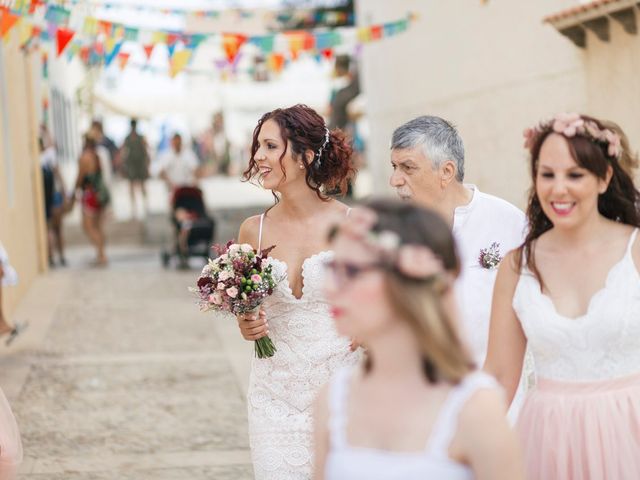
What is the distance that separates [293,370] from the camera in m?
4.66

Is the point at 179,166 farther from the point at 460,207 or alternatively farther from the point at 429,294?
the point at 429,294

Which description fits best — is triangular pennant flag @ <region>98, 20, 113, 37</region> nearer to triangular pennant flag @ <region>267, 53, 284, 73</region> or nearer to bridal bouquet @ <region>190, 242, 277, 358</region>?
triangular pennant flag @ <region>267, 53, 284, 73</region>

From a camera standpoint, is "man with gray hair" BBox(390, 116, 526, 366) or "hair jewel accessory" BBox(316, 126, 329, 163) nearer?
"man with gray hair" BBox(390, 116, 526, 366)

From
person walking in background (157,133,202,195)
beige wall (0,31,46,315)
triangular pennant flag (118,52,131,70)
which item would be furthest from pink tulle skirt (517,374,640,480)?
person walking in background (157,133,202,195)

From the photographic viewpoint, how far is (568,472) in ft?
10.9

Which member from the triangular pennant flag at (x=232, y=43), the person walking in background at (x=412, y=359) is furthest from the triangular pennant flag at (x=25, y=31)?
the person walking in background at (x=412, y=359)

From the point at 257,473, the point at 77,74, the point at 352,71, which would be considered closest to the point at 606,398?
the point at 257,473

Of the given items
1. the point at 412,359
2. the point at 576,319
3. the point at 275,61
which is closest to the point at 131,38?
the point at 275,61

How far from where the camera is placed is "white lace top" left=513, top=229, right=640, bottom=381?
3283 millimetres

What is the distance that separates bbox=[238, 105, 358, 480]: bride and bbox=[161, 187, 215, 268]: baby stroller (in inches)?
455

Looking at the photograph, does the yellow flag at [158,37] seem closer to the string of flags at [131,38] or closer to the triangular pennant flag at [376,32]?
the string of flags at [131,38]

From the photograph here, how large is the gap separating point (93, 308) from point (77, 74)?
23898mm

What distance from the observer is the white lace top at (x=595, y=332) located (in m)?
3.28

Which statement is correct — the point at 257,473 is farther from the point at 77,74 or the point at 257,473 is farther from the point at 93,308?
the point at 77,74
